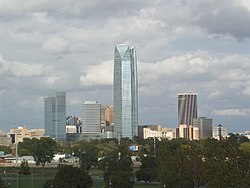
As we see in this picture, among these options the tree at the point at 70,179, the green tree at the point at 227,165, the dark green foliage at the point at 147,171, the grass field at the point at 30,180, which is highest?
the green tree at the point at 227,165

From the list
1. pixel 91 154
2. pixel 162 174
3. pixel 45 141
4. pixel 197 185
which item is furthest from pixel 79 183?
pixel 45 141

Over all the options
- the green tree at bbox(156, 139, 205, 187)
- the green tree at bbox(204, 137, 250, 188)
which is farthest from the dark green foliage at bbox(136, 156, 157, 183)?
the green tree at bbox(204, 137, 250, 188)

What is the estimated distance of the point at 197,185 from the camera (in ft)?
206

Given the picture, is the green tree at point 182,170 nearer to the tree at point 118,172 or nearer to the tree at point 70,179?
the tree at point 118,172

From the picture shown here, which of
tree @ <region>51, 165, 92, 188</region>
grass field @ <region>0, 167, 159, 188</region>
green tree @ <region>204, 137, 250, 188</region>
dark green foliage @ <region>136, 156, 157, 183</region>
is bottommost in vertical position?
grass field @ <region>0, 167, 159, 188</region>

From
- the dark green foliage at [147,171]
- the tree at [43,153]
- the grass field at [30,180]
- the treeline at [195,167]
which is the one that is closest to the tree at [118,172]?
the treeline at [195,167]

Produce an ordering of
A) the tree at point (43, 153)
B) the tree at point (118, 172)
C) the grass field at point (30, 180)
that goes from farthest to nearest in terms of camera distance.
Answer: the tree at point (43, 153) → the grass field at point (30, 180) → the tree at point (118, 172)

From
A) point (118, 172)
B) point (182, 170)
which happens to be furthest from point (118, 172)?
point (182, 170)

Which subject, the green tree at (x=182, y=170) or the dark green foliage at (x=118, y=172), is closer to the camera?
the dark green foliage at (x=118, y=172)

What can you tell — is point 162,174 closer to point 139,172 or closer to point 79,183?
point 79,183

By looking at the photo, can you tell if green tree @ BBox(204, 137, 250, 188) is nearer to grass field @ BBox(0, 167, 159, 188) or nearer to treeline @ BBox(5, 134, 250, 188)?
treeline @ BBox(5, 134, 250, 188)

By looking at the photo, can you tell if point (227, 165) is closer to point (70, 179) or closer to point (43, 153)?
point (70, 179)

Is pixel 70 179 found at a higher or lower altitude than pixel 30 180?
higher

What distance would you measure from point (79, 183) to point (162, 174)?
893 cm
